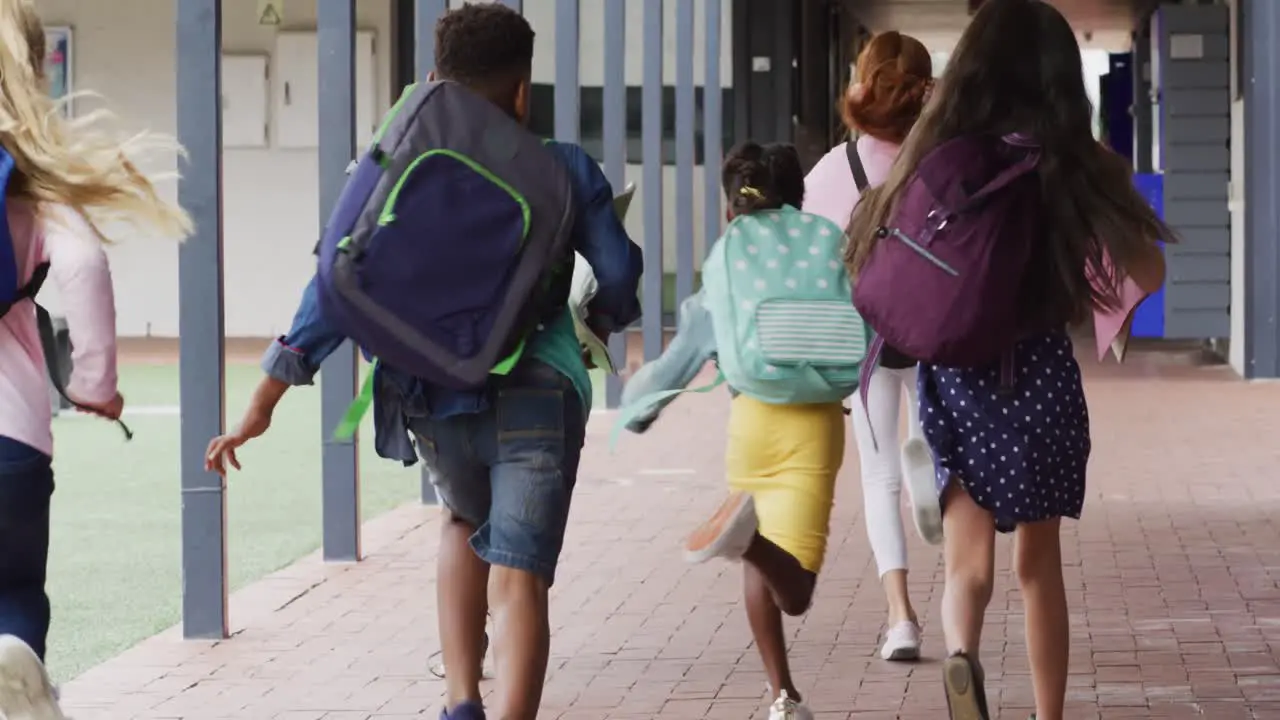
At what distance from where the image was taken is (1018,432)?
4.62 metres

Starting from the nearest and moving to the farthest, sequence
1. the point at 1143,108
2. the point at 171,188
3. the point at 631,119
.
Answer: the point at 171,188 < the point at 1143,108 < the point at 631,119

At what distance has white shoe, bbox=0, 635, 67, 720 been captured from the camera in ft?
12.8

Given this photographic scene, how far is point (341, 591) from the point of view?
300 inches

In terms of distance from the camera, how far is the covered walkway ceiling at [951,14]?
100.0 feet

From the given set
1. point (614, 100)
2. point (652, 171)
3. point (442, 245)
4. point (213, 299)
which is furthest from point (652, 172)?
point (442, 245)

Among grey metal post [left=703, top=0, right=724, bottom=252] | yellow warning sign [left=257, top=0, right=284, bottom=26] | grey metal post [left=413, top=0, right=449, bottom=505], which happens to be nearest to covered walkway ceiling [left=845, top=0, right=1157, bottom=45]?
grey metal post [left=703, top=0, right=724, bottom=252]

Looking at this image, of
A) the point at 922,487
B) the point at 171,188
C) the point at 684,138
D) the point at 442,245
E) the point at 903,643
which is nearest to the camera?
the point at 442,245

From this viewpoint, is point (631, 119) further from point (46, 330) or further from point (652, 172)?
point (46, 330)

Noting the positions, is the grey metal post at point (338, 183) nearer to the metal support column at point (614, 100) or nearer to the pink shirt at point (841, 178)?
the pink shirt at point (841, 178)

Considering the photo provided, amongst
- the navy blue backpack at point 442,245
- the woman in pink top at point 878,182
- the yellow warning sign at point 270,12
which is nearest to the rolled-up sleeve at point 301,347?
the navy blue backpack at point 442,245

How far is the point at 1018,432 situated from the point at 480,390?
3.48 feet

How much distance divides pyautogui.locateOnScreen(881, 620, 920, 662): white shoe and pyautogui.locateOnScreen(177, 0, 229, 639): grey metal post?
74.4 inches

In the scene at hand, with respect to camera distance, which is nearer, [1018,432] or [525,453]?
[525,453]

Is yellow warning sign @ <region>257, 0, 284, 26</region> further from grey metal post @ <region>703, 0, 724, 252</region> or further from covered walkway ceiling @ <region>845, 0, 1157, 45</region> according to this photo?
covered walkway ceiling @ <region>845, 0, 1157, 45</region>
